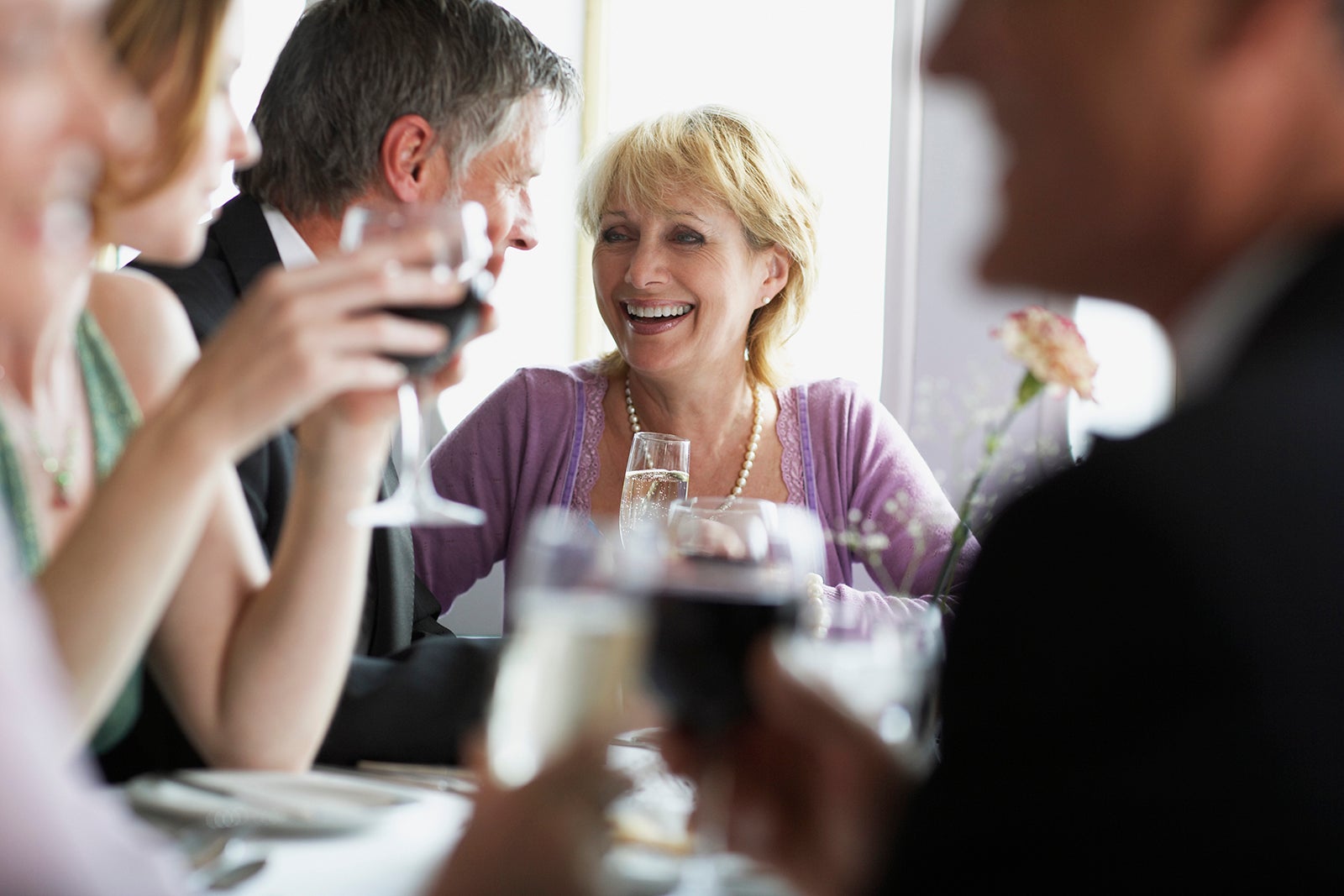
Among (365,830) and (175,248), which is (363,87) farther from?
(365,830)

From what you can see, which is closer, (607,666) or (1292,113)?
(1292,113)

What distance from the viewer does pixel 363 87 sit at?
7.45 ft

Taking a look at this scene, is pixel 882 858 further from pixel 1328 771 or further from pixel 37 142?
pixel 37 142

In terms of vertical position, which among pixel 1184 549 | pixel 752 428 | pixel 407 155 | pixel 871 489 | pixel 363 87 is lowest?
pixel 871 489

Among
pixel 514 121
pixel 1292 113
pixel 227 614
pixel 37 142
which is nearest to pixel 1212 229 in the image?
pixel 1292 113

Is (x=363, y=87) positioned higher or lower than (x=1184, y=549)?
higher

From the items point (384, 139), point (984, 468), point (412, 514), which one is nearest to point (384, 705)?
point (412, 514)

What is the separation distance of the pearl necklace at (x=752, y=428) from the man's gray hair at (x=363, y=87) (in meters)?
0.89

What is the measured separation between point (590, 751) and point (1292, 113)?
0.50 meters

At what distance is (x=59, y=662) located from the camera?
3.50ft

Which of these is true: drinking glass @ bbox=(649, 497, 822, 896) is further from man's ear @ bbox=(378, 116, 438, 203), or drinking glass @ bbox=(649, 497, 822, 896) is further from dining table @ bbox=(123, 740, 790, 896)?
man's ear @ bbox=(378, 116, 438, 203)

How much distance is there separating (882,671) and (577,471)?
2.04 metres

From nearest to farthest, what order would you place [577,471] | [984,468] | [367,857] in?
[367,857]
[984,468]
[577,471]

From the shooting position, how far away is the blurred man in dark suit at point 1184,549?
21.8 inches
